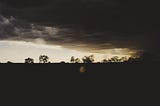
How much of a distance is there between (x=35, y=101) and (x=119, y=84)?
494 cm

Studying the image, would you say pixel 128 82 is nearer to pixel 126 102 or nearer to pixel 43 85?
pixel 126 102

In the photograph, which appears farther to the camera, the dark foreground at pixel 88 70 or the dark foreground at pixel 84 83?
the dark foreground at pixel 88 70

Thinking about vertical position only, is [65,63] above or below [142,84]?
above

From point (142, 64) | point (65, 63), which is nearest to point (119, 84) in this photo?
point (142, 64)

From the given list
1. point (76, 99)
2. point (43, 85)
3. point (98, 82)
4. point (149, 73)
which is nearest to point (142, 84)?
point (149, 73)

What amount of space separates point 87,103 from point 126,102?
2.25 meters

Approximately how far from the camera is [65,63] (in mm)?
20203

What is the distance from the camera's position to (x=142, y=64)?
20219mm

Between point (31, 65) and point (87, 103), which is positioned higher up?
point (31, 65)

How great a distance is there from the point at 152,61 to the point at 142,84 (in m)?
1.50

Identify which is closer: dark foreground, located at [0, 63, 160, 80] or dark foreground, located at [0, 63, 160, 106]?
dark foreground, located at [0, 63, 160, 106]

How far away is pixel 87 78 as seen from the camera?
65.9 ft

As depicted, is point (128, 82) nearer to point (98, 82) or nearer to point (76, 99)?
point (98, 82)

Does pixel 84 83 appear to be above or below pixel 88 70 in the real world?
below
